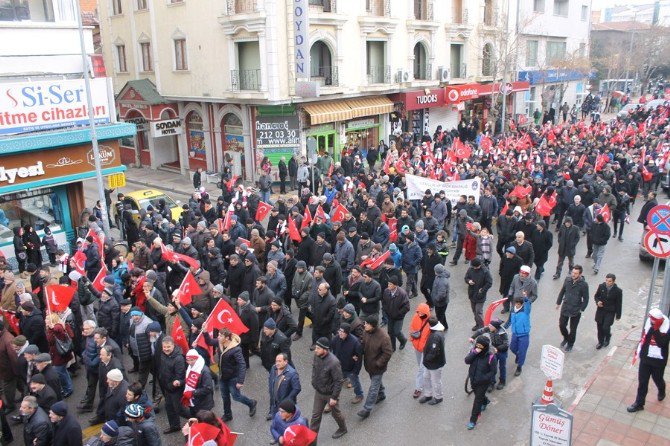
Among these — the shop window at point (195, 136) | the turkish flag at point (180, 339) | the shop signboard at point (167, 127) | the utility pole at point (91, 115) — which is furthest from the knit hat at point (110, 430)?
the shop signboard at point (167, 127)

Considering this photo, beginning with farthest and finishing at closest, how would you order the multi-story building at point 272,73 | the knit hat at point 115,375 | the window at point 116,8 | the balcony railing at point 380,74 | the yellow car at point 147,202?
the window at point 116,8, the balcony railing at point 380,74, the multi-story building at point 272,73, the yellow car at point 147,202, the knit hat at point 115,375

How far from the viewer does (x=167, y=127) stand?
28.8 metres

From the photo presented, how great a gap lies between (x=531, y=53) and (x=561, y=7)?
719 cm

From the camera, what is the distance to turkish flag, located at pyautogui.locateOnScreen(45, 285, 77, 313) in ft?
30.8

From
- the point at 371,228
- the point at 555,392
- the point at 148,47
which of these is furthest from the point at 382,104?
the point at 555,392

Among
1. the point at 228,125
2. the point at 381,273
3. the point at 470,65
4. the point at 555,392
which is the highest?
the point at 470,65

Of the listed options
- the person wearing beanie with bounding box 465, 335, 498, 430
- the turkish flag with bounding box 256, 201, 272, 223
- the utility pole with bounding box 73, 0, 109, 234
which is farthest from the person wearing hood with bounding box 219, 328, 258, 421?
the utility pole with bounding box 73, 0, 109, 234

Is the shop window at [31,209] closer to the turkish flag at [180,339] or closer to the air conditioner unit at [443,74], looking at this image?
the turkish flag at [180,339]

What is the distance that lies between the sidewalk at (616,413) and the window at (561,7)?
43.1m

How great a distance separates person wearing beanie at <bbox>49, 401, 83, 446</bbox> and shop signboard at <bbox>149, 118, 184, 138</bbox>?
23012mm

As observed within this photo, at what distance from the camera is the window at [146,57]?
29594mm

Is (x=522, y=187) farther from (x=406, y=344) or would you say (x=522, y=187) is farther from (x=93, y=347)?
(x=93, y=347)

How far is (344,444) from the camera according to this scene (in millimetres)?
8234

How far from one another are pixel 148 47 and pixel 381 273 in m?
22.9
